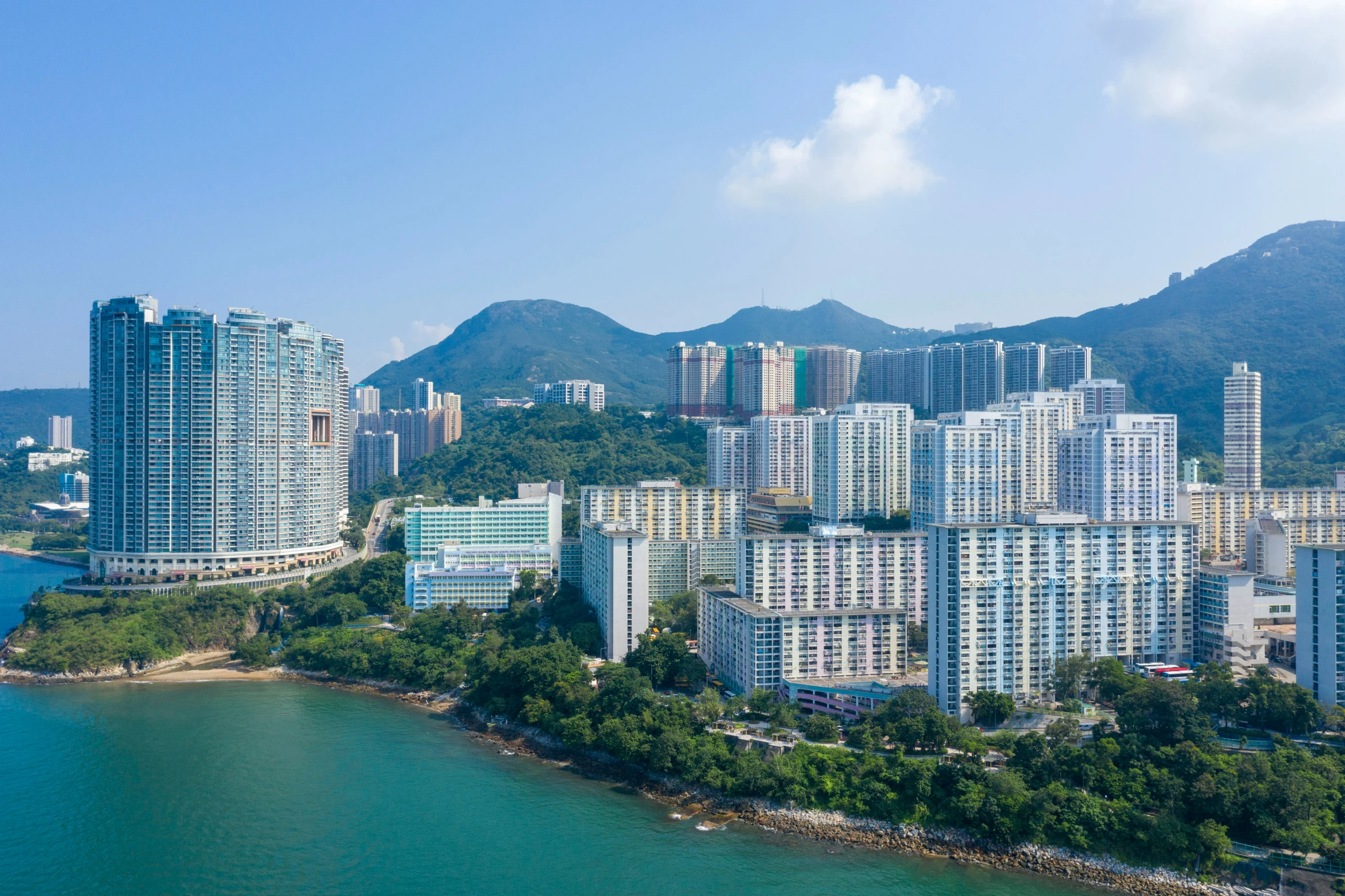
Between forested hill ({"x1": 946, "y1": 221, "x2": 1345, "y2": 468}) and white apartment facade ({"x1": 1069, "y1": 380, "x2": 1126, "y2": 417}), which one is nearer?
white apartment facade ({"x1": 1069, "y1": 380, "x2": 1126, "y2": 417})

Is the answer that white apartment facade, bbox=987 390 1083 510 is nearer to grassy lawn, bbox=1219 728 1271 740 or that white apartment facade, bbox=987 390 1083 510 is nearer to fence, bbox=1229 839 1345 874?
grassy lawn, bbox=1219 728 1271 740

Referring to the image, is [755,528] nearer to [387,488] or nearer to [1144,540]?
[1144,540]

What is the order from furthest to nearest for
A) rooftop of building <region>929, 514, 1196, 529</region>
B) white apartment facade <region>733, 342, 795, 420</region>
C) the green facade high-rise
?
white apartment facade <region>733, 342, 795, 420</region> → the green facade high-rise → rooftop of building <region>929, 514, 1196, 529</region>

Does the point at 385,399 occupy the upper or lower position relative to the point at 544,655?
upper

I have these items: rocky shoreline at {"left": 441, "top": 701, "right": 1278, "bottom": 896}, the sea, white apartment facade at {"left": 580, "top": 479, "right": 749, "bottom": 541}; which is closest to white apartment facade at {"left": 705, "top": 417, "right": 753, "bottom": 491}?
white apartment facade at {"left": 580, "top": 479, "right": 749, "bottom": 541}

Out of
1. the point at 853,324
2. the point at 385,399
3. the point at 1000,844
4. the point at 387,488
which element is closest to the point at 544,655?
the point at 1000,844
